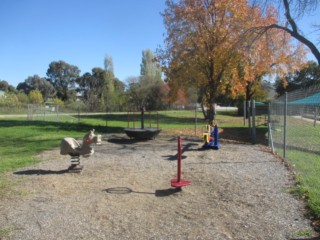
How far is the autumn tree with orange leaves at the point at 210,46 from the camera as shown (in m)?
19.2

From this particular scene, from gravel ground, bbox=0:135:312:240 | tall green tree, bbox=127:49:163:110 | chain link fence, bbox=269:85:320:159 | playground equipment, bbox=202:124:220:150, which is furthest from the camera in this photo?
tall green tree, bbox=127:49:163:110

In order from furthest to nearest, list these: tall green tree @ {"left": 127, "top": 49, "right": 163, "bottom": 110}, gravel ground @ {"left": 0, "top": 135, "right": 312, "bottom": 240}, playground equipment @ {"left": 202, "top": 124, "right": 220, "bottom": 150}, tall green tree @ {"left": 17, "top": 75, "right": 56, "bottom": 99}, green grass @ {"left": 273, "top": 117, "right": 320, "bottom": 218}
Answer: tall green tree @ {"left": 17, "top": 75, "right": 56, "bottom": 99}
tall green tree @ {"left": 127, "top": 49, "right": 163, "bottom": 110}
playground equipment @ {"left": 202, "top": 124, "right": 220, "bottom": 150}
green grass @ {"left": 273, "top": 117, "right": 320, "bottom": 218}
gravel ground @ {"left": 0, "top": 135, "right": 312, "bottom": 240}

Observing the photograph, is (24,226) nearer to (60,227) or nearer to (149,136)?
(60,227)

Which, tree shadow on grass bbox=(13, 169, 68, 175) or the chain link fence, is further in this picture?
the chain link fence

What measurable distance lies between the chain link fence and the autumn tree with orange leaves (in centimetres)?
431

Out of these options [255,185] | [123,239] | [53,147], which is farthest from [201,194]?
[53,147]

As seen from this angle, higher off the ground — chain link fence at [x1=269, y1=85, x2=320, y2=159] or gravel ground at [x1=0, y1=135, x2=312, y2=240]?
chain link fence at [x1=269, y1=85, x2=320, y2=159]

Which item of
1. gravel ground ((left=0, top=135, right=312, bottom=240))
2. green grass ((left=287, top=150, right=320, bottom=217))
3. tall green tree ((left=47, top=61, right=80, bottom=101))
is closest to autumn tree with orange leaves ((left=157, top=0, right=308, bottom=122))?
green grass ((left=287, top=150, right=320, bottom=217))

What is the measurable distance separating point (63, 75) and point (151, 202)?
324 ft

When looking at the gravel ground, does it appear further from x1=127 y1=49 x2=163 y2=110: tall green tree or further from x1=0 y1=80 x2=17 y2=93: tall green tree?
x1=0 y1=80 x2=17 y2=93: tall green tree

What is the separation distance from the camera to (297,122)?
16.8 m

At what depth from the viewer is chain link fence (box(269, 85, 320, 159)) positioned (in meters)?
10.7

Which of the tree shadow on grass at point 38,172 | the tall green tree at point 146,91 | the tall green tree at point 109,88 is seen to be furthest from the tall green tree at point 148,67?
the tree shadow on grass at point 38,172

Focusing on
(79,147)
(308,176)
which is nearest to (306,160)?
(308,176)
